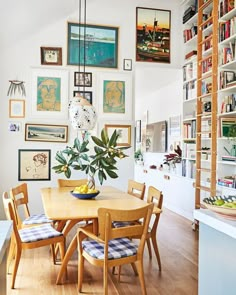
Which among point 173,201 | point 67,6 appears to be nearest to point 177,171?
point 173,201

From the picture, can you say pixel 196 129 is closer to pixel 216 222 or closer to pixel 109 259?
pixel 109 259

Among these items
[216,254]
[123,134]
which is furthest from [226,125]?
[216,254]

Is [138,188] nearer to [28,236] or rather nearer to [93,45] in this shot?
[28,236]

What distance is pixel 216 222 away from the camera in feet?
5.35

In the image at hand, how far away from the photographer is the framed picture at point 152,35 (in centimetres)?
485

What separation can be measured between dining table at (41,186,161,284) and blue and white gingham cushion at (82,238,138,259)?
21cm

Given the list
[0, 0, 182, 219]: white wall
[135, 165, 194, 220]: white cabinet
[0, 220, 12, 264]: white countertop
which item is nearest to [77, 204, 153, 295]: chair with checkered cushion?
[0, 220, 12, 264]: white countertop

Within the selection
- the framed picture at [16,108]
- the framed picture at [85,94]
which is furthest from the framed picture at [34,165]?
the framed picture at [85,94]

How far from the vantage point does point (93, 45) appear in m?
4.66

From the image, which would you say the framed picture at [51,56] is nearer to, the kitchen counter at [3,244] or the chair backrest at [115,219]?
the chair backrest at [115,219]

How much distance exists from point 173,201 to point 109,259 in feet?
12.3

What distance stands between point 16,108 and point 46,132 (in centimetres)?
53

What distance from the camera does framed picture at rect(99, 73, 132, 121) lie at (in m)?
4.70

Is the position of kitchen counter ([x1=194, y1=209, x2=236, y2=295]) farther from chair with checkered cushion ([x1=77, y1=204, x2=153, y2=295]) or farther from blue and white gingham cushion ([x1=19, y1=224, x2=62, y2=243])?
blue and white gingham cushion ([x1=19, y1=224, x2=62, y2=243])
